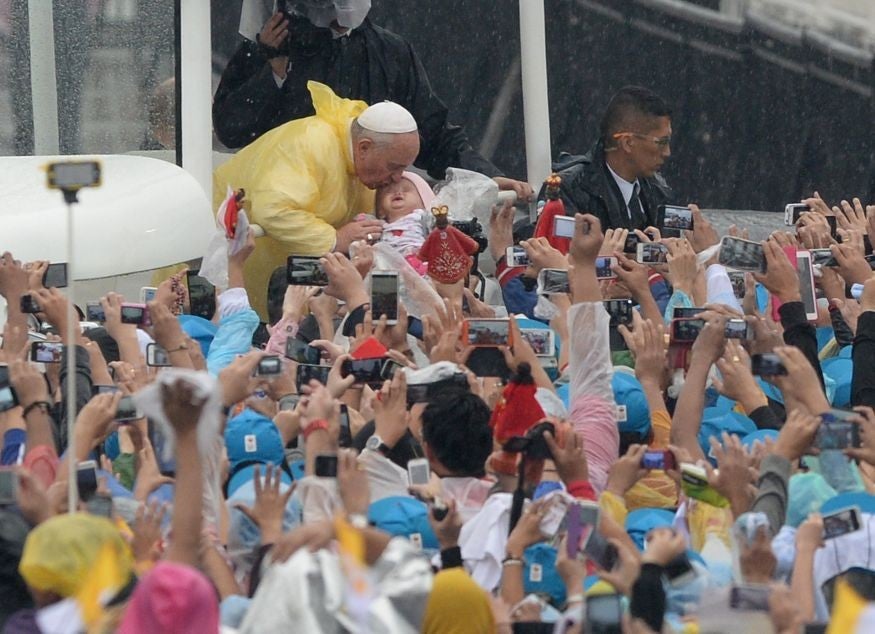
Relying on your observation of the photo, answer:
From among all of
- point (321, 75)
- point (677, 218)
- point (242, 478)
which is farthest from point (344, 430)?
point (321, 75)

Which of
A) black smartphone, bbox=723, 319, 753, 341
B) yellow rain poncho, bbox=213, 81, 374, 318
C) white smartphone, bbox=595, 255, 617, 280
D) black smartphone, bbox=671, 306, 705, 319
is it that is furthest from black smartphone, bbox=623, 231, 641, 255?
black smartphone, bbox=723, 319, 753, 341

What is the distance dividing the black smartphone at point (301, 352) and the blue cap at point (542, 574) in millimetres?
1595

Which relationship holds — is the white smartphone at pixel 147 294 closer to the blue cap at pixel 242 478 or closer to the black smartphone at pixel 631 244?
the black smartphone at pixel 631 244

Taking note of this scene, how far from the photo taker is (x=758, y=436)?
5.85 meters

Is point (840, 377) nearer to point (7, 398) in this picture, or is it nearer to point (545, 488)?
point (545, 488)

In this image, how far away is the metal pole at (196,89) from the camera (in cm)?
887

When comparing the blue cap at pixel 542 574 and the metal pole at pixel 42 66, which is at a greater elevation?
the metal pole at pixel 42 66

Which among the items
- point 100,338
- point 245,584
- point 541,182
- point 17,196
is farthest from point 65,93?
point 245,584

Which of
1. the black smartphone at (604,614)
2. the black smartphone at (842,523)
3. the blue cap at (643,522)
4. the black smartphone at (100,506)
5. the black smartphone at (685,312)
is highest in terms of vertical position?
the black smartphone at (685,312)

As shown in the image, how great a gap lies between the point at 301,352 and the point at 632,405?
1.09 m

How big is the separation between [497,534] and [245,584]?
23.7 inches

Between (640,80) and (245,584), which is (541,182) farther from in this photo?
(245,584)

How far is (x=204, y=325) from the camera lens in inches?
286

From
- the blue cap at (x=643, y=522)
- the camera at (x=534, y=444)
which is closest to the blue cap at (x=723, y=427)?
the blue cap at (x=643, y=522)
